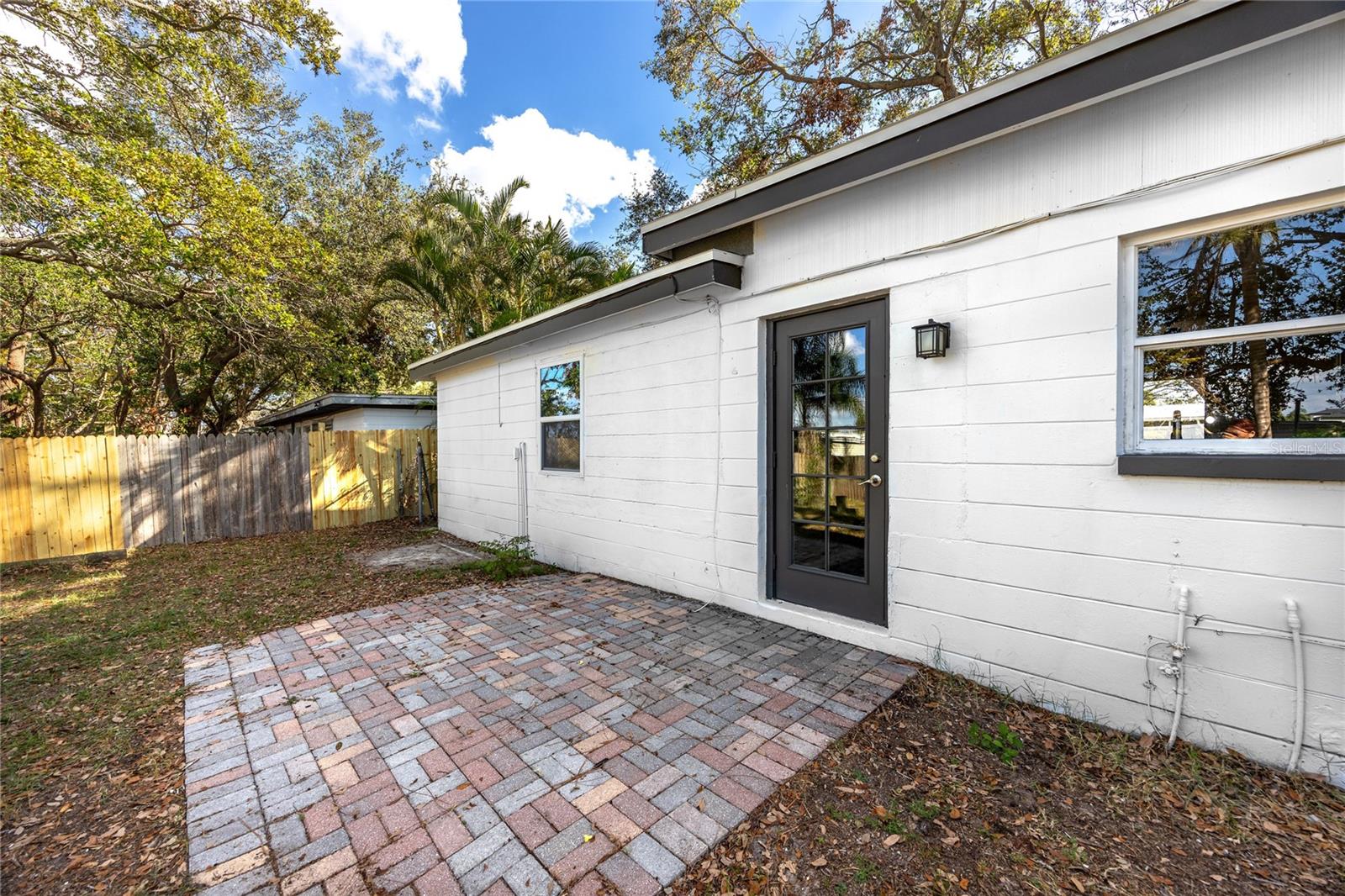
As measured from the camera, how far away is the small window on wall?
5.69 m

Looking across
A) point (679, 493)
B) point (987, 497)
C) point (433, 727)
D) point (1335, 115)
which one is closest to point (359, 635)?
point (433, 727)

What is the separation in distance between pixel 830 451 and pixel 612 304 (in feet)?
7.87

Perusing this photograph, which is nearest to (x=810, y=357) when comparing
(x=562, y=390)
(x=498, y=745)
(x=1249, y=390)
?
(x=1249, y=390)

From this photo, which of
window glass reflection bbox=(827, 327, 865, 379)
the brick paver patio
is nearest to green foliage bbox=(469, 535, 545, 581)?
the brick paver patio

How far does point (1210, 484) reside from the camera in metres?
2.20

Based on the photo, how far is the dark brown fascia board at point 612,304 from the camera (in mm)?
3924

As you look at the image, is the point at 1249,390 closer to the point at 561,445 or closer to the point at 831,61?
the point at 561,445

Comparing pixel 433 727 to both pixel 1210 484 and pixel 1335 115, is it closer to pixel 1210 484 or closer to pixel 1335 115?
pixel 1210 484

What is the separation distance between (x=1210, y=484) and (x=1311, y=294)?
0.84m

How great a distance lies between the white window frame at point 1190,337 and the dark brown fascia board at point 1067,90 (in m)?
0.64

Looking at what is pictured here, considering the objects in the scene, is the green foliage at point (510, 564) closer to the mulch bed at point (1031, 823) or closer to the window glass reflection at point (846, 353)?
the window glass reflection at point (846, 353)

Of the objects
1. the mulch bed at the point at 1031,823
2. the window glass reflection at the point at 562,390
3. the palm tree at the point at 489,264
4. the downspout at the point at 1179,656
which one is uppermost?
the palm tree at the point at 489,264

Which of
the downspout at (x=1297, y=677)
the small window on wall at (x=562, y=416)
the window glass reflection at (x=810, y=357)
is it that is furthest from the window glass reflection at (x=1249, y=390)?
the small window on wall at (x=562, y=416)

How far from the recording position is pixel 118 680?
126 inches
